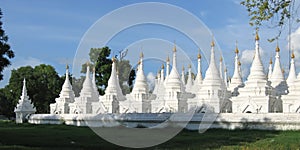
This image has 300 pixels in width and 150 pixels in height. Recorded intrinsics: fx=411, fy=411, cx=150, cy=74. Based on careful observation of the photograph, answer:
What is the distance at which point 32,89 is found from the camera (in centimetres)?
6475

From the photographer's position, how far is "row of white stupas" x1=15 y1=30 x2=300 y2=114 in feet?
121

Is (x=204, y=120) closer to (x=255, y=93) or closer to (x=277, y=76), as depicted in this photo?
(x=255, y=93)

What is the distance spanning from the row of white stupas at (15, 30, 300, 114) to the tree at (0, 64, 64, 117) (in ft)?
34.3

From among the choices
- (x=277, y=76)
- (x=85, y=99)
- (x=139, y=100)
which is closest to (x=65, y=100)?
(x=85, y=99)

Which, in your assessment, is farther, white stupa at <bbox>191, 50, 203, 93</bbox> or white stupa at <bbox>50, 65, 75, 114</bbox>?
white stupa at <bbox>50, 65, 75, 114</bbox>

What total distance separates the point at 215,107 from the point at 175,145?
66.0ft

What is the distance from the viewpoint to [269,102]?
119 ft

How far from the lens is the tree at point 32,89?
214ft

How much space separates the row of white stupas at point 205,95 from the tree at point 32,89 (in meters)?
10.5

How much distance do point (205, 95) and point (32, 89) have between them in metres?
34.0

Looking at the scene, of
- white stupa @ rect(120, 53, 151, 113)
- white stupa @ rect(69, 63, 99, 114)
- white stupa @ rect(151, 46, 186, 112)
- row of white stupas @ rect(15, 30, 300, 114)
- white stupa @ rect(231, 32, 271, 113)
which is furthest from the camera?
white stupa @ rect(69, 63, 99, 114)

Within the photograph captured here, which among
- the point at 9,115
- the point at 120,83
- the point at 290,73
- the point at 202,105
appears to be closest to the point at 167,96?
the point at 202,105

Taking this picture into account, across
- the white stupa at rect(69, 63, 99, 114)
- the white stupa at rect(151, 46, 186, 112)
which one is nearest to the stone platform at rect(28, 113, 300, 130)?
the white stupa at rect(151, 46, 186, 112)

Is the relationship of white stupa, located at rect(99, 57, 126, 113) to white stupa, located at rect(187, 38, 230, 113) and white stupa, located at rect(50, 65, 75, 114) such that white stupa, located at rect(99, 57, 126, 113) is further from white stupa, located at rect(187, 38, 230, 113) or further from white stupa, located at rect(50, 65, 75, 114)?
white stupa, located at rect(187, 38, 230, 113)
